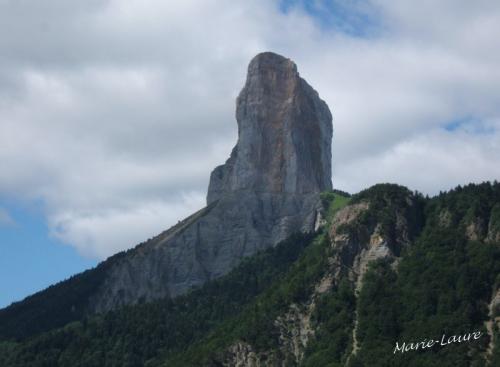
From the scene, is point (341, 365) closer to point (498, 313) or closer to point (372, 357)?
point (372, 357)

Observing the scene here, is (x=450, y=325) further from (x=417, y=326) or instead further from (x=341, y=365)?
(x=341, y=365)

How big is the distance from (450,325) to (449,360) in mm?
10105

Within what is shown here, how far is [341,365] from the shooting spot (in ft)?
653

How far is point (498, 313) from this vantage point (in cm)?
19788

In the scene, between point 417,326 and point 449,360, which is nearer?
point 449,360

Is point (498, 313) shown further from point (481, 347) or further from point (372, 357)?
point (372, 357)

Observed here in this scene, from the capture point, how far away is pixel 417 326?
199375mm

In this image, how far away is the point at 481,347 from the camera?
623 ft

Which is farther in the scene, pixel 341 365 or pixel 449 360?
pixel 341 365

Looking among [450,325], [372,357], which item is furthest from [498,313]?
[372,357]

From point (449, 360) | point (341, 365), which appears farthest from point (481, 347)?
point (341, 365)

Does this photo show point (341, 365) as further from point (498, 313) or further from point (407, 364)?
point (498, 313)

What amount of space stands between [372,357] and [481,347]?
17.1 m

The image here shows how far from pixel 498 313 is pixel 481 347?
9984mm
